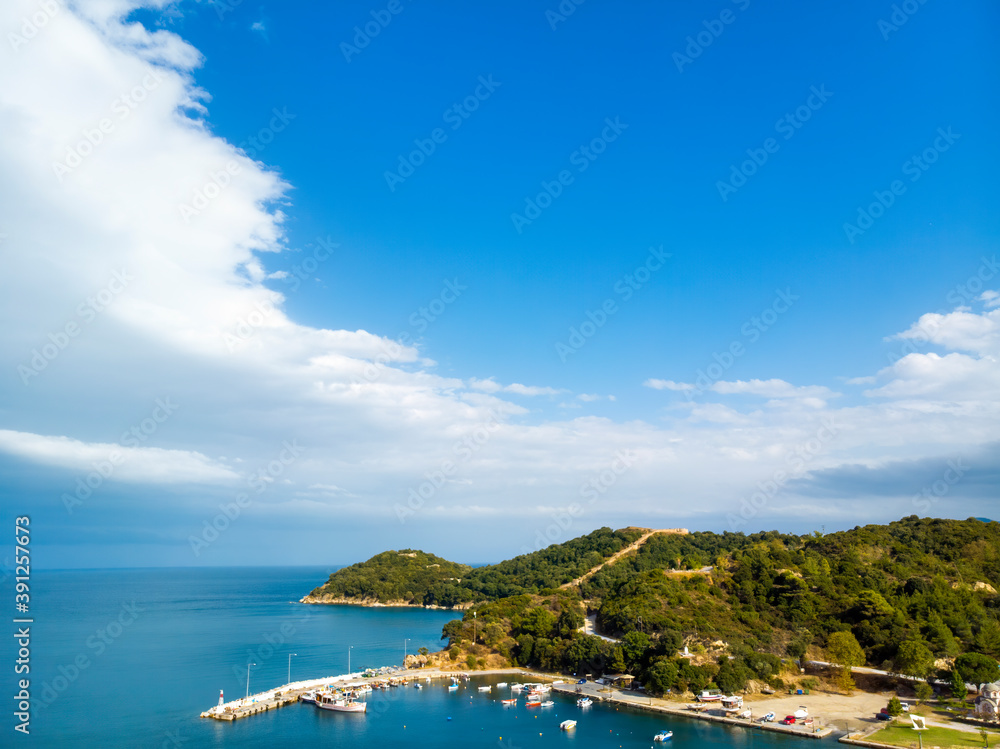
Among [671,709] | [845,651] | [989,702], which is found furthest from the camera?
[845,651]

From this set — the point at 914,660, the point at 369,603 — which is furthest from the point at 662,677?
the point at 369,603

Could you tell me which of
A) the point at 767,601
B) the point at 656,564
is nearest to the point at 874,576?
the point at 767,601

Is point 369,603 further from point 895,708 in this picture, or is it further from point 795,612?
point 895,708

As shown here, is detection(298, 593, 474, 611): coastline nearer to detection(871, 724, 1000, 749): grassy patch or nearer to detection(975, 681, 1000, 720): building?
detection(871, 724, 1000, 749): grassy patch

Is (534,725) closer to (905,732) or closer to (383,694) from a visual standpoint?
(383,694)

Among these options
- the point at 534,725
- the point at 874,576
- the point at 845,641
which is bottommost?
the point at 534,725

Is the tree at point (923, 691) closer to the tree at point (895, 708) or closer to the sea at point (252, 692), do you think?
the tree at point (895, 708)

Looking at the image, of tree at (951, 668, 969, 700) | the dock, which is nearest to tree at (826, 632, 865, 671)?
tree at (951, 668, 969, 700)

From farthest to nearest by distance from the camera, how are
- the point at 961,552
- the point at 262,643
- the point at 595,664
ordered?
the point at 262,643 < the point at 961,552 < the point at 595,664

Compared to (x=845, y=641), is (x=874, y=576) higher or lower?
higher
